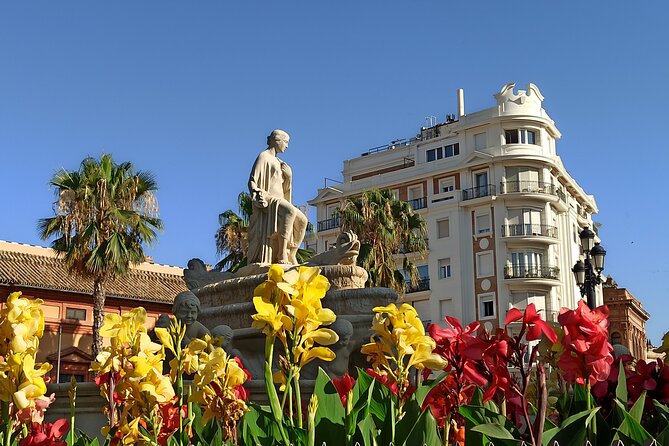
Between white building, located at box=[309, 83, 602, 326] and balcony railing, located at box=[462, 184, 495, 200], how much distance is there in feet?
0.20

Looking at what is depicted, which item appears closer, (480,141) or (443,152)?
(480,141)

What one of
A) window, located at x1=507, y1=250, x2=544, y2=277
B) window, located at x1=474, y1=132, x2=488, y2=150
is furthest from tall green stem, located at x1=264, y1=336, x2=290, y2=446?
window, located at x1=474, y1=132, x2=488, y2=150

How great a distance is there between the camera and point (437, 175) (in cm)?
5075

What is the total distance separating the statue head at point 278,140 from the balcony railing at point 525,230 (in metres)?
36.7

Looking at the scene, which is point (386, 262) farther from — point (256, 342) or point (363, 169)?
point (363, 169)

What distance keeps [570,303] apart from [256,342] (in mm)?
43843

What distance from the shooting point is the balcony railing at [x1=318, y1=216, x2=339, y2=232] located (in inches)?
2122

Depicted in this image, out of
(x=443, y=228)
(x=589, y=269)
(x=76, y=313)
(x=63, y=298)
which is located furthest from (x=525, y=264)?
(x=589, y=269)

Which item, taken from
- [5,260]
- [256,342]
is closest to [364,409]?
[256,342]

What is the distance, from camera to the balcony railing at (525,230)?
47281mm

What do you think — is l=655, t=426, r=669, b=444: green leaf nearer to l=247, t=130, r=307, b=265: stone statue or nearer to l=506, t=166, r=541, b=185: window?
l=247, t=130, r=307, b=265: stone statue

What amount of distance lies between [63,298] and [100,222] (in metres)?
12.8

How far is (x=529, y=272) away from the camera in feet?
153

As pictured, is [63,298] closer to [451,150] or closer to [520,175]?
[451,150]
